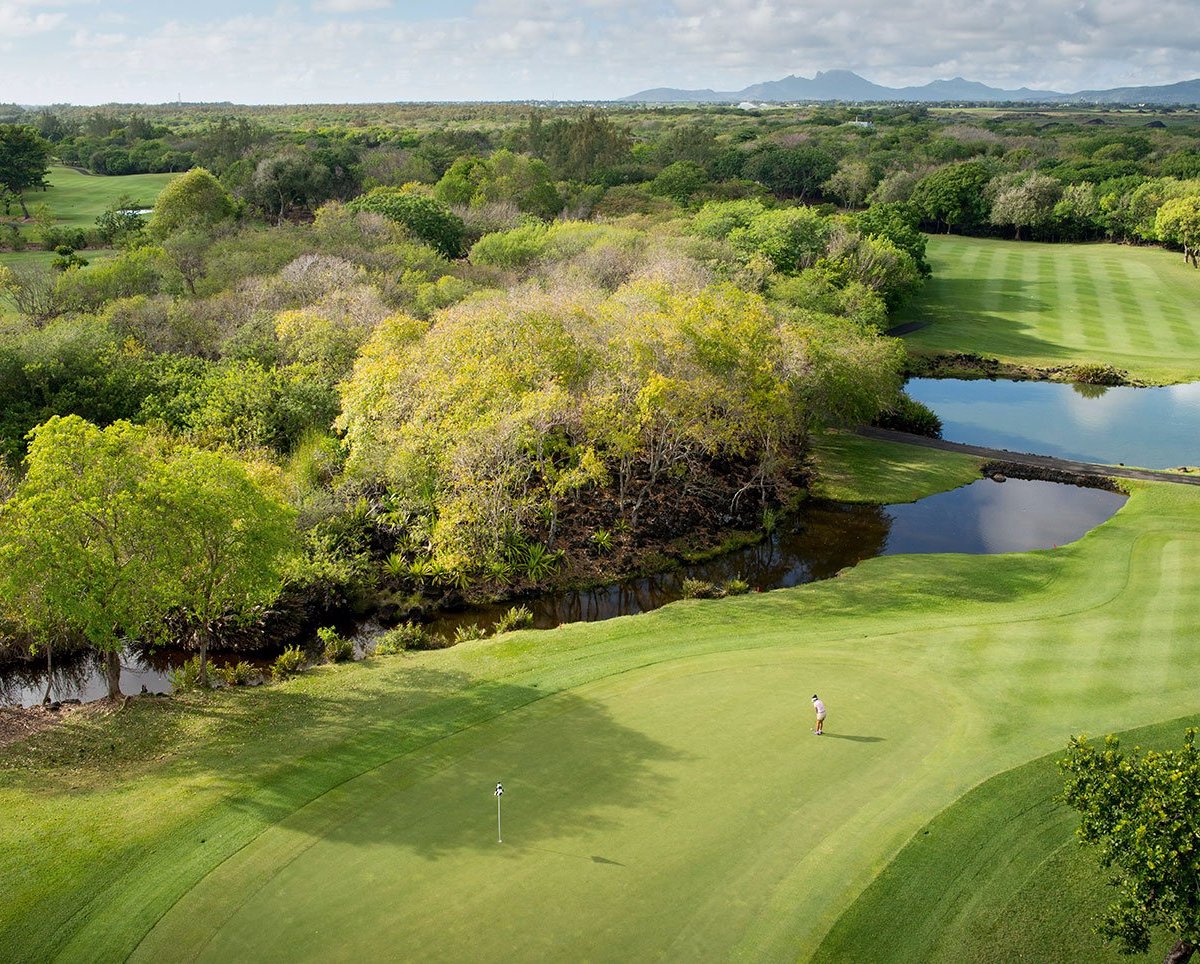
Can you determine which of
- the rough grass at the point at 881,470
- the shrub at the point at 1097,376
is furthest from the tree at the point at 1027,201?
the rough grass at the point at 881,470

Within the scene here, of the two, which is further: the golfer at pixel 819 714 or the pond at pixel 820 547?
the pond at pixel 820 547

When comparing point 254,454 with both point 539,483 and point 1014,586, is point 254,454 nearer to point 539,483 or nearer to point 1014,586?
point 539,483

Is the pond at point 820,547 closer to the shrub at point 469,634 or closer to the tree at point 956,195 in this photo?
the shrub at point 469,634

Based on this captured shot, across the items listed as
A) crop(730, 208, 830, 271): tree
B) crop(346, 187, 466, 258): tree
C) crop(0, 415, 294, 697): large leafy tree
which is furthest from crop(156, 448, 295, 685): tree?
crop(730, 208, 830, 271): tree

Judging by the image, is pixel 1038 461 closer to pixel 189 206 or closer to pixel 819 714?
pixel 819 714

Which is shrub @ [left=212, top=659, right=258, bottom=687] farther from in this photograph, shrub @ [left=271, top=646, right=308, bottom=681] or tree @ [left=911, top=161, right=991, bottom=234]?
tree @ [left=911, top=161, right=991, bottom=234]

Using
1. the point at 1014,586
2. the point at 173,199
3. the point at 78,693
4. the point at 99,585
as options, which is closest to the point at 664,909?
the point at 99,585

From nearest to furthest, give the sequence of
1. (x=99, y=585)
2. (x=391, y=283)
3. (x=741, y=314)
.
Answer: (x=99, y=585)
(x=741, y=314)
(x=391, y=283)
